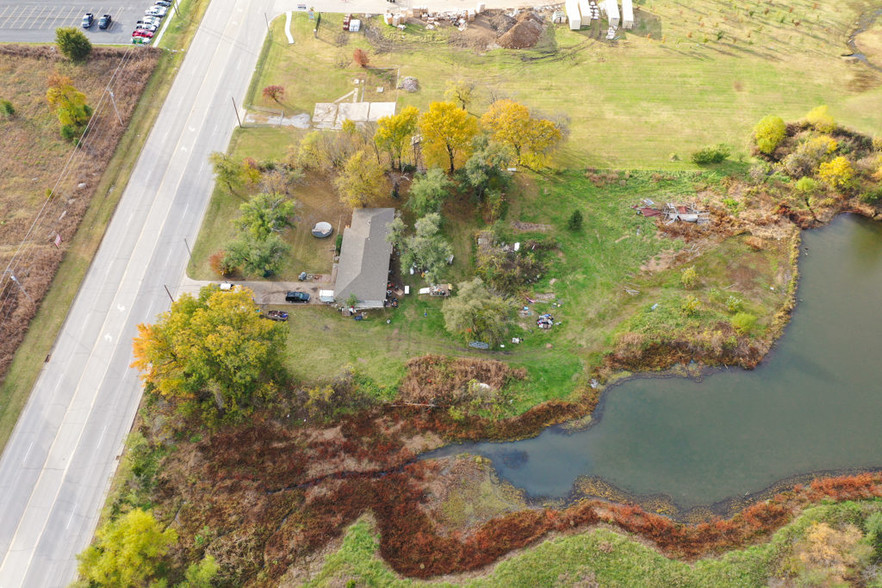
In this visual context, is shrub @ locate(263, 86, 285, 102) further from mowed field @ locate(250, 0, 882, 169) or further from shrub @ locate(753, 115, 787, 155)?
shrub @ locate(753, 115, 787, 155)

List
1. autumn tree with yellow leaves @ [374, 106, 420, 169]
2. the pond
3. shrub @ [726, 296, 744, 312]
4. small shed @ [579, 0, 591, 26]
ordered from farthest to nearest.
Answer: small shed @ [579, 0, 591, 26] → autumn tree with yellow leaves @ [374, 106, 420, 169] → shrub @ [726, 296, 744, 312] → the pond

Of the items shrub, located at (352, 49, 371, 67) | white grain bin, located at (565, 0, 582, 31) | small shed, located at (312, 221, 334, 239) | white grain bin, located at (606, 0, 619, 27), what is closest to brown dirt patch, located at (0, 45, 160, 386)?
small shed, located at (312, 221, 334, 239)

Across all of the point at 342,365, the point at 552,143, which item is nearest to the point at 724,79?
the point at 552,143

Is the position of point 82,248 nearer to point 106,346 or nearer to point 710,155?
point 106,346

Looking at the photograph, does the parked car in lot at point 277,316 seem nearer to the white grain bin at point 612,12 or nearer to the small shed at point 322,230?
the small shed at point 322,230

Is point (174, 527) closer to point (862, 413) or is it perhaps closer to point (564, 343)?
point (564, 343)

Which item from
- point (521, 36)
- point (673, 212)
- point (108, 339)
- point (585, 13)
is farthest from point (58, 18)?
point (673, 212)
